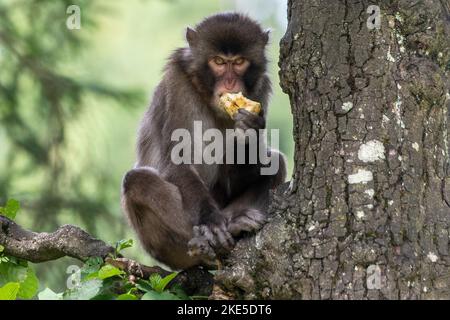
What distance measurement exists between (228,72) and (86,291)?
2436mm

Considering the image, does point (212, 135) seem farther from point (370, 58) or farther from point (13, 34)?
point (13, 34)

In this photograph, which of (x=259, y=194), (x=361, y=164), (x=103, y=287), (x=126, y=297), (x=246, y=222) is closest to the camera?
(x=361, y=164)

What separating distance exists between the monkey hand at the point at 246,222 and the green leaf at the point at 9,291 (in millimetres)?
1456

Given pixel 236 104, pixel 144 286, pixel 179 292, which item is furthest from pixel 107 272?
pixel 236 104

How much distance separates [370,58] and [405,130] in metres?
0.49

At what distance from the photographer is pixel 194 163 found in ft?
20.0

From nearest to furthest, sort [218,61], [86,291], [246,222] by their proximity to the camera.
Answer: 1. [86,291]
2. [246,222]
3. [218,61]

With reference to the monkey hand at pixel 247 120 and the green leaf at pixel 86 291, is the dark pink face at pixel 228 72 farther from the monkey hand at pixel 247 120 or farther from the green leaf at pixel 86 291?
the green leaf at pixel 86 291

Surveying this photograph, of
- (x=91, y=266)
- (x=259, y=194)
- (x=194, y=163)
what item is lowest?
(x=91, y=266)

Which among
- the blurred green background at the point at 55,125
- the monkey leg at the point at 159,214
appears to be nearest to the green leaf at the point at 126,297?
the monkey leg at the point at 159,214

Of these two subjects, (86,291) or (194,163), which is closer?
(86,291)

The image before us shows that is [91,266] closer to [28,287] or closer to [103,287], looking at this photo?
[103,287]
